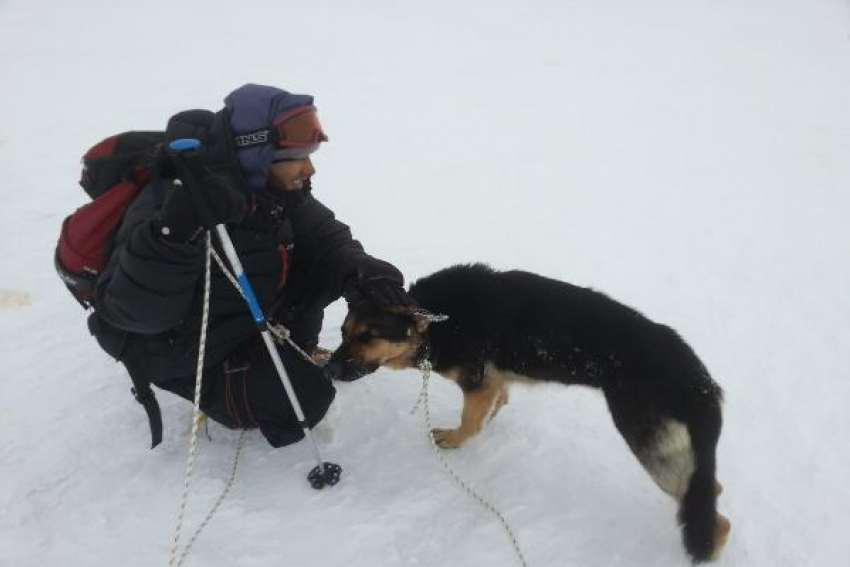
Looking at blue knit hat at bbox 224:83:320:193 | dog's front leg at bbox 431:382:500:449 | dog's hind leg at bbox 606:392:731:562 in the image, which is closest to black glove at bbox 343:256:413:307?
dog's front leg at bbox 431:382:500:449

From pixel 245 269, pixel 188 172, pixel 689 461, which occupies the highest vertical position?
pixel 188 172

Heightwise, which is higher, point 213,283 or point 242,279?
point 242,279

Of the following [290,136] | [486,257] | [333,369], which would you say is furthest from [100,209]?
[486,257]

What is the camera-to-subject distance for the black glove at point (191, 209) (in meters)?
2.33

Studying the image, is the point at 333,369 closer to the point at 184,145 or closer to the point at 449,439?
the point at 449,439

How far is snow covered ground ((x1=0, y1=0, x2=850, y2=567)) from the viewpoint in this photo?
291cm

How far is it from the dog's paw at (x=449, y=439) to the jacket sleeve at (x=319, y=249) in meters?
1.18

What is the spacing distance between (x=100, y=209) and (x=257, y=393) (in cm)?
130

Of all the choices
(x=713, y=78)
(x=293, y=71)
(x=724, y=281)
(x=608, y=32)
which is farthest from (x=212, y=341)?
(x=608, y=32)

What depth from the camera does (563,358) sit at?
10.0 feet

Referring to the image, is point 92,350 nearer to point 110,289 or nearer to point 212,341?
point 212,341

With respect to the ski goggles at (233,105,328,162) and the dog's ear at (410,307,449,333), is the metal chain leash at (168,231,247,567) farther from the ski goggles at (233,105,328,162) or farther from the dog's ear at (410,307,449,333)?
the dog's ear at (410,307,449,333)

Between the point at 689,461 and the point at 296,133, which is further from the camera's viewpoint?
the point at 296,133

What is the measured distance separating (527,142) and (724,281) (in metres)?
4.49
